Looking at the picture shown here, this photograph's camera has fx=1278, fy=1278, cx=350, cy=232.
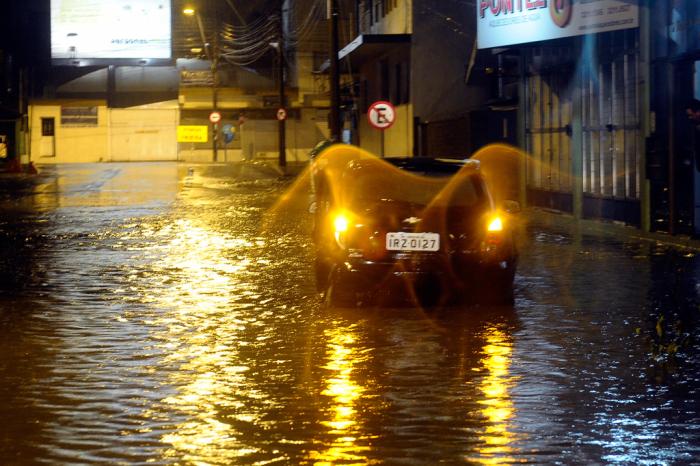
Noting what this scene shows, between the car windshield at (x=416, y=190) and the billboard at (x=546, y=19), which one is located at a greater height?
the billboard at (x=546, y=19)

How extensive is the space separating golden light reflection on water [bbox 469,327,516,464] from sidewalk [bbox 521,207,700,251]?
8.56 metres

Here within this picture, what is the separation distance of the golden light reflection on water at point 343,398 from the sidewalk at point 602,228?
8.94 metres

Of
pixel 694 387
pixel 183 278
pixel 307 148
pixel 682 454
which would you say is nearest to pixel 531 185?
pixel 183 278

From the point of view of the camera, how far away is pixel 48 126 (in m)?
71.5

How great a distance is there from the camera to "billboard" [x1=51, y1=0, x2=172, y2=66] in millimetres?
72562

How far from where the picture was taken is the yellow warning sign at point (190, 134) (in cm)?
7056

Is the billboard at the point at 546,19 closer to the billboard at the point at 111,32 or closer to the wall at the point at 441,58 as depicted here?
the wall at the point at 441,58

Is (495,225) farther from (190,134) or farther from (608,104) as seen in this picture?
(190,134)

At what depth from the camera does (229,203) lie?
95.1 feet

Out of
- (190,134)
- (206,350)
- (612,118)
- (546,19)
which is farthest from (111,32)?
(206,350)

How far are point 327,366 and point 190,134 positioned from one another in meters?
62.9

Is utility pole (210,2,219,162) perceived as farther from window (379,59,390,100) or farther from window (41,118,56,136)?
window (379,59,390,100)

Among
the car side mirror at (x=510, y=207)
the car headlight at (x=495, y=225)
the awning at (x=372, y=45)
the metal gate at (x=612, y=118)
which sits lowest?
the car headlight at (x=495, y=225)

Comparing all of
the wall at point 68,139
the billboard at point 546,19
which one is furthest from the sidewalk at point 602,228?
Result: the wall at point 68,139
